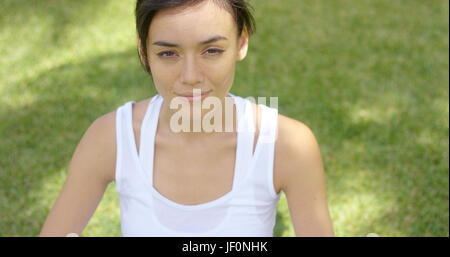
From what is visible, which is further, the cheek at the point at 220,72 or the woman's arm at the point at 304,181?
the woman's arm at the point at 304,181

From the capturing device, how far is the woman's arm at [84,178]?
1666 millimetres

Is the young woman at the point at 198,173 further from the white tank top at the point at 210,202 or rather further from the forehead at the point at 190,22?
the forehead at the point at 190,22

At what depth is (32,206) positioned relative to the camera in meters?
2.80

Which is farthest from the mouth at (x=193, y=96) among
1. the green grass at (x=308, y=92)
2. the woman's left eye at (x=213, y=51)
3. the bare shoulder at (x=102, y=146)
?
the green grass at (x=308, y=92)

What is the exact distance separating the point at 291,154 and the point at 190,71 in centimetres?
46

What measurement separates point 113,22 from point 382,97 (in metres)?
2.70

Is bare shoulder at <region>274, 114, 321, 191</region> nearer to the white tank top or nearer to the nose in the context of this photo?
the white tank top

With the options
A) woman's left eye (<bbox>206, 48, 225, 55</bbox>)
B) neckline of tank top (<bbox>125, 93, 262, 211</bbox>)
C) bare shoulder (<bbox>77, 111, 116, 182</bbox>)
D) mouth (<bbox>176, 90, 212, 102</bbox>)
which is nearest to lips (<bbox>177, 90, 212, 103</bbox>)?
mouth (<bbox>176, 90, 212, 102</bbox>)

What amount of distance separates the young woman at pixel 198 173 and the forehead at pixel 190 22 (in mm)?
139

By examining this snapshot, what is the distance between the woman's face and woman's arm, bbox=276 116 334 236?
0.32m

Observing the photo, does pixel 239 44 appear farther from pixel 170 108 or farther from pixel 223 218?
pixel 223 218

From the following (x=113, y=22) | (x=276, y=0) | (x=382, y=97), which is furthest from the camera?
(x=276, y=0)

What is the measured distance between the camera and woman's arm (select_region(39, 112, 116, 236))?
1666mm
